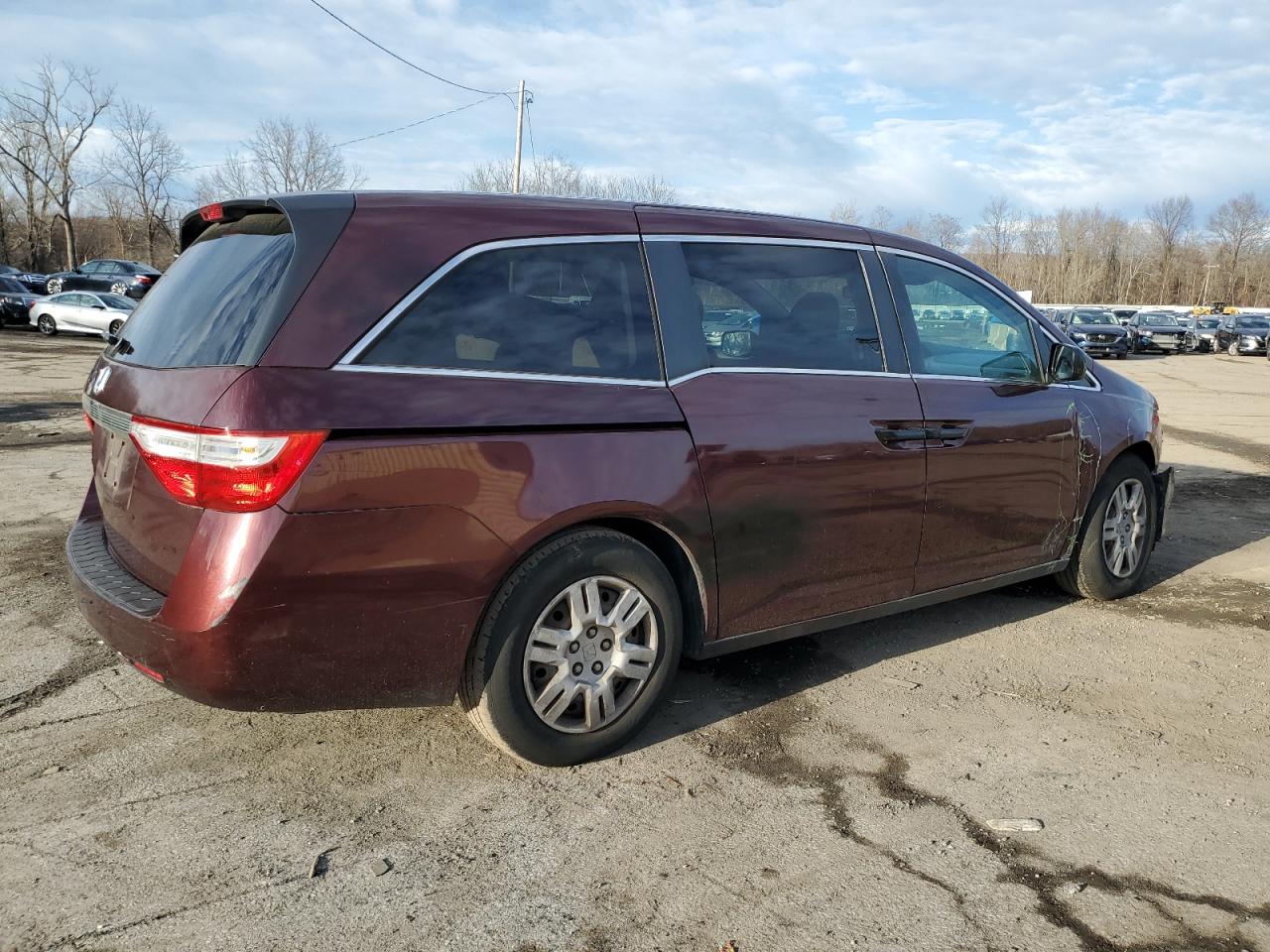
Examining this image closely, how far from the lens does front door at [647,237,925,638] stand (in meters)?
3.43

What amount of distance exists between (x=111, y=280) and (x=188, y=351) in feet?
111

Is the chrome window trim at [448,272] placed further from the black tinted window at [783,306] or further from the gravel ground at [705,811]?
the gravel ground at [705,811]

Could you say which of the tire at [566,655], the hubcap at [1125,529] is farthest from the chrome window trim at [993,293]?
the tire at [566,655]

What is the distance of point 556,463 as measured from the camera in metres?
3.01

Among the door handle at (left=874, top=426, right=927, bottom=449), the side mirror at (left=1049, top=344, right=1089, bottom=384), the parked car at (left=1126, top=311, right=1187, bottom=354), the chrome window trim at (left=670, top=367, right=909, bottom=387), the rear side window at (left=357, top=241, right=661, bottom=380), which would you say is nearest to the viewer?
the rear side window at (left=357, top=241, right=661, bottom=380)

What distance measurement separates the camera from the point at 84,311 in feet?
87.0

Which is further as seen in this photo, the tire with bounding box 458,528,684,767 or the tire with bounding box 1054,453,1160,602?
the tire with bounding box 1054,453,1160,602

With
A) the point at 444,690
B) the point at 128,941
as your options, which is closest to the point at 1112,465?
the point at 444,690

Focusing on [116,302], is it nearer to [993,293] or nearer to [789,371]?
[993,293]

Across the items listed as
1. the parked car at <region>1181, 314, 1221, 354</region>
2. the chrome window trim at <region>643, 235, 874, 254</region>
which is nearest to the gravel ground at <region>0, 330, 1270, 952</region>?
the chrome window trim at <region>643, 235, 874, 254</region>

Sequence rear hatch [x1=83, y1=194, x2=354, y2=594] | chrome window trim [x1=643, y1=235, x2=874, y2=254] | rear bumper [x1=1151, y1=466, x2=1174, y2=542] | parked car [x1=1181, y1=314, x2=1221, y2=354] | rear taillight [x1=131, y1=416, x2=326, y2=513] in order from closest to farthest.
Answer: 1. rear taillight [x1=131, y1=416, x2=326, y2=513]
2. rear hatch [x1=83, y1=194, x2=354, y2=594]
3. chrome window trim [x1=643, y1=235, x2=874, y2=254]
4. rear bumper [x1=1151, y1=466, x2=1174, y2=542]
5. parked car [x1=1181, y1=314, x2=1221, y2=354]

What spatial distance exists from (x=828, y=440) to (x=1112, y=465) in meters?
2.29

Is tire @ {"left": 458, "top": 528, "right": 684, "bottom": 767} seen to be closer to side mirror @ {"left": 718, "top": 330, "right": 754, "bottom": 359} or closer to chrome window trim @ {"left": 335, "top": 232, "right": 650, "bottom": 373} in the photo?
chrome window trim @ {"left": 335, "top": 232, "right": 650, "bottom": 373}

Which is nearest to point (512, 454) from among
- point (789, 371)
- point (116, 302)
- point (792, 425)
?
point (792, 425)
